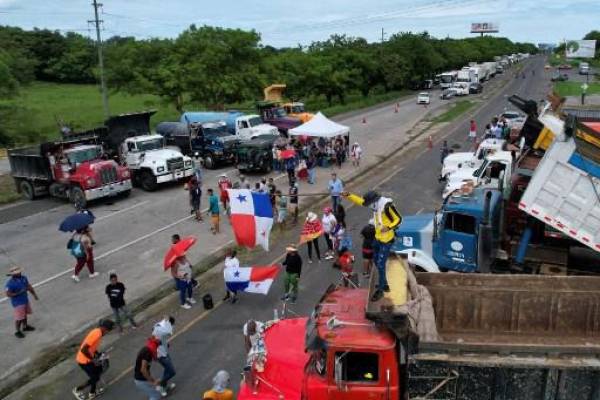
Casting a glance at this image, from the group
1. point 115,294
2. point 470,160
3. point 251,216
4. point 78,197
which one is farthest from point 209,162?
point 115,294

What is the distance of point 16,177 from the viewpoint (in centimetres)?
2480

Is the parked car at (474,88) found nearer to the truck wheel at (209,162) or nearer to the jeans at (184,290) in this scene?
the truck wheel at (209,162)

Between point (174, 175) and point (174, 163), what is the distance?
593 millimetres

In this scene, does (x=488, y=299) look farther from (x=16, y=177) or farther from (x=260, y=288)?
(x=16, y=177)

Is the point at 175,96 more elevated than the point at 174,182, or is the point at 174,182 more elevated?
the point at 175,96

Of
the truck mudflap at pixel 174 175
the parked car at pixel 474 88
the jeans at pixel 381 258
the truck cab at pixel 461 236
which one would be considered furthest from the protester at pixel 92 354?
the parked car at pixel 474 88

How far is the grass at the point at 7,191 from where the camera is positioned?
2462 centimetres

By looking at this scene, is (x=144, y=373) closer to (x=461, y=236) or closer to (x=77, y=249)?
(x=77, y=249)

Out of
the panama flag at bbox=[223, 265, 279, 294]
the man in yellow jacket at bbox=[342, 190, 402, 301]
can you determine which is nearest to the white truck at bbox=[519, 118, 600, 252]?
the man in yellow jacket at bbox=[342, 190, 402, 301]

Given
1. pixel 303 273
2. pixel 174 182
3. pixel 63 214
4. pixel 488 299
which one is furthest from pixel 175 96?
pixel 488 299

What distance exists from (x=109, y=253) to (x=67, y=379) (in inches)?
285

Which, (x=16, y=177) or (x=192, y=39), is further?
(x=192, y=39)

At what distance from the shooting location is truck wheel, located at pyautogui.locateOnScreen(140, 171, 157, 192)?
2497 centimetres

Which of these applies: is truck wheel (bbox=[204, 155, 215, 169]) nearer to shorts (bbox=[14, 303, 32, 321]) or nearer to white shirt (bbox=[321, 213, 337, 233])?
white shirt (bbox=[321, 213, 337, 233])
